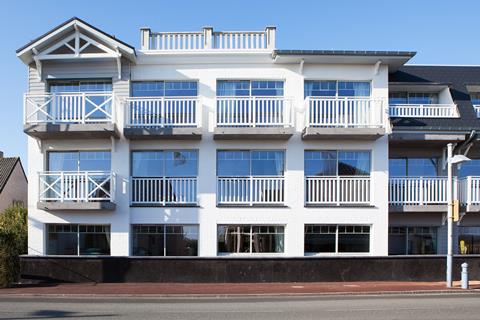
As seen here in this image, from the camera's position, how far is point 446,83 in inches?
786

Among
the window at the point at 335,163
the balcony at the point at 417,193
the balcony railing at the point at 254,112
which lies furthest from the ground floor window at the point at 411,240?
the balcony railing at the point at 254,112

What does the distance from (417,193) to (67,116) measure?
1364 centimetres

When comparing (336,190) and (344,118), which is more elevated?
(344,118)

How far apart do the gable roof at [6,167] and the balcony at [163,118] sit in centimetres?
1818

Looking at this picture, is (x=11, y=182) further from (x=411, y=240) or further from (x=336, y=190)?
(x=411, y=240)

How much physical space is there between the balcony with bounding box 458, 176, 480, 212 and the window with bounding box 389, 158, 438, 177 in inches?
56.6

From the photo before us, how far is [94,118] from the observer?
18422 mm

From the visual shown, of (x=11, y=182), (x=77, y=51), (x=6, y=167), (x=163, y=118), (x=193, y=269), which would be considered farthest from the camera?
(x=6, y=167)

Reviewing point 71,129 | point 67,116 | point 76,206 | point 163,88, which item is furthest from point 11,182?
point 163,88

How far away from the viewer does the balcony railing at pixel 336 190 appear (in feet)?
60.5

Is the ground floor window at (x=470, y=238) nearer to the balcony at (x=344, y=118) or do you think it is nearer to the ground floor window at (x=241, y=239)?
the balcony at (x=344, y=118)

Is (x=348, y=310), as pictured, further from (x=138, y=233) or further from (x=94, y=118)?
(x=94, y=118)

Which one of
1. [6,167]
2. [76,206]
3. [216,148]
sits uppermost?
[216,148]

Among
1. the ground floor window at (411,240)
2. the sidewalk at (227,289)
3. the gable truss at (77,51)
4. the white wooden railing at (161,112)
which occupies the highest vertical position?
the gable truss at (77,51)
